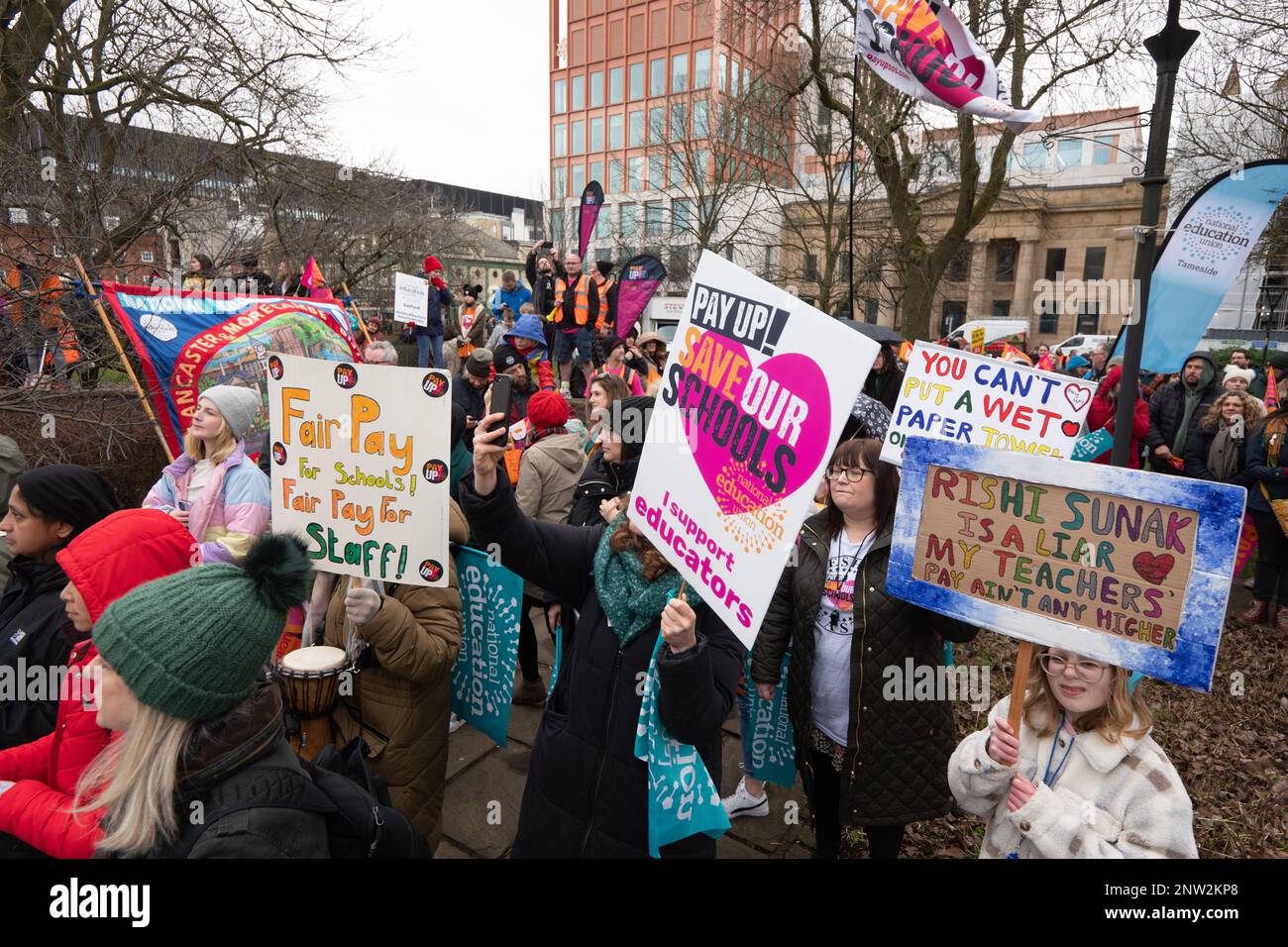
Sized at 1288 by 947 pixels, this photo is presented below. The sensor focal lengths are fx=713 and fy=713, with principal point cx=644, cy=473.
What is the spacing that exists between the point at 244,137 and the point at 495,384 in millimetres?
11474

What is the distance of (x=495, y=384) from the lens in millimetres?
2604

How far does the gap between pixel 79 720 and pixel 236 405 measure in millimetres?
2047

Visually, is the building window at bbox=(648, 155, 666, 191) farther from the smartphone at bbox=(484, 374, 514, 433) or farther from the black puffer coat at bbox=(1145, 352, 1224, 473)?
the smartphone at bbox=(484, 374, 514, 433)

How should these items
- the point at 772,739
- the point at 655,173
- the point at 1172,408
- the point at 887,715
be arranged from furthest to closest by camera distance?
1. the point at 655,173
2. the point at 1172,408
3. the point at 772,739
4. the point at 887,715

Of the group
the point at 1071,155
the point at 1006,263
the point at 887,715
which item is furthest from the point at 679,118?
the point at 1006,263

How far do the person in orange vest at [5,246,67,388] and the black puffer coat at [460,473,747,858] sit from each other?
3.58m

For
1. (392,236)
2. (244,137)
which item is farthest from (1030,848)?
(392,236)

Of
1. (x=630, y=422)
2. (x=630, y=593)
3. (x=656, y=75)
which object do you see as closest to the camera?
(x=630, y=593)

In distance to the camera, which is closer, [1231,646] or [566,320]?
[1231,646]

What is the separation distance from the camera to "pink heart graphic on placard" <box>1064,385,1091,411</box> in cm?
390

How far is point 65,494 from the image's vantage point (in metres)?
2.69

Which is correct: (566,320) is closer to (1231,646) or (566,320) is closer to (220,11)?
(220,11)

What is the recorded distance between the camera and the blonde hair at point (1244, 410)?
22.2 ft

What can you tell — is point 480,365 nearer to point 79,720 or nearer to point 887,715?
point 79,720
